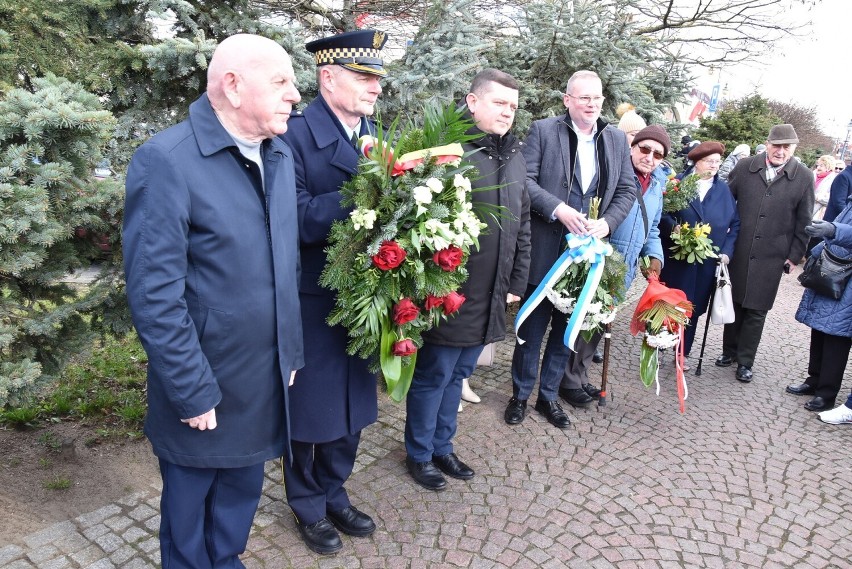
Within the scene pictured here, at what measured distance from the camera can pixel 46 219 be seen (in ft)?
8.58

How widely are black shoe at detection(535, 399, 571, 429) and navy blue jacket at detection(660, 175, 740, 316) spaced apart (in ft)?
6.42

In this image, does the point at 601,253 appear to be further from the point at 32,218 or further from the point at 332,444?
the point at 32,218

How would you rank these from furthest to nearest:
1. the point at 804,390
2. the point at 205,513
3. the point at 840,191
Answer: the point at 840,191, the point at 804,390, the point at 205,513

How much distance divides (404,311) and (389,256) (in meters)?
0.30

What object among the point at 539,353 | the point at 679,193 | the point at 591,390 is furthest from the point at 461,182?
the point at 679,193

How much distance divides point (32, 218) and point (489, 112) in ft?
7.30

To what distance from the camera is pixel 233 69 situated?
2062 mm

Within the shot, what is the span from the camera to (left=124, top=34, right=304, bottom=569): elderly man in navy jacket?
1.97 metres

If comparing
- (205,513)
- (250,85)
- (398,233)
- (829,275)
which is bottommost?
(205,513)

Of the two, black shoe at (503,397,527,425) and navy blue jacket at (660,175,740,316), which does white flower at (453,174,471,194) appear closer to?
black shoe at (503,397,527,425)

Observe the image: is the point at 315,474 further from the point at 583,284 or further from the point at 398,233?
the point at 583,284

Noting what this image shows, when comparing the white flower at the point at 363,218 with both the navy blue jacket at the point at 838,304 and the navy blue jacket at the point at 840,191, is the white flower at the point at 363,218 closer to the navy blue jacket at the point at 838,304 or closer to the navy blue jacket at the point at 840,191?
the navy blue jacket at the point at 838,304

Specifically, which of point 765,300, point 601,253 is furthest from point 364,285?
point 765,300

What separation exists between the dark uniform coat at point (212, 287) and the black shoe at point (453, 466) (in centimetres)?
153
